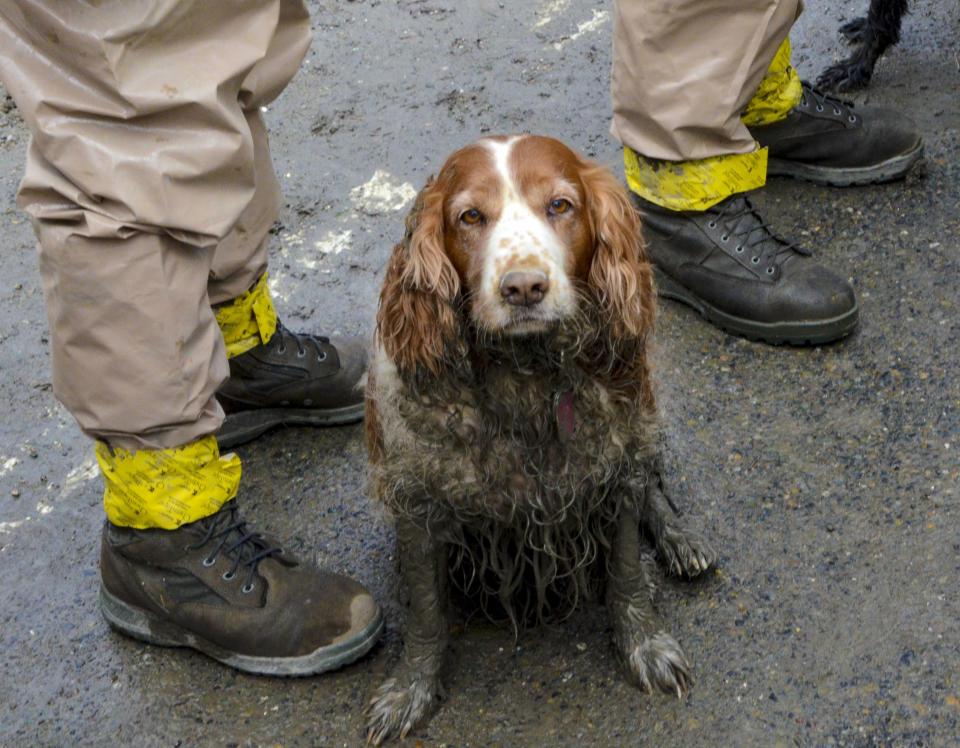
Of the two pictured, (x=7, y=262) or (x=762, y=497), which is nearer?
(x=762, y=497)

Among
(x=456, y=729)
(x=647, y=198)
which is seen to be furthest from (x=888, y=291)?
(x=456, y=729)

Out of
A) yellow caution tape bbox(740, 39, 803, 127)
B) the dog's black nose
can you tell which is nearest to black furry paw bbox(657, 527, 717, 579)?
the dog's black nose

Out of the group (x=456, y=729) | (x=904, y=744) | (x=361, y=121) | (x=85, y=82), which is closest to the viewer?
(x=85, y=82)

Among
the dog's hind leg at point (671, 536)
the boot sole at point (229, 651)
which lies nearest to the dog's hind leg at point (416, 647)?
the boot sole at point (229, 651)

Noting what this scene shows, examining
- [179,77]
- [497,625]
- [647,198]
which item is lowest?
[497,625]

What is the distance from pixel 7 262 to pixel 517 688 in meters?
2.51

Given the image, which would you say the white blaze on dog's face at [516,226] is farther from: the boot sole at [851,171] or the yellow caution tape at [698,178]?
the boot sole at [851,171]

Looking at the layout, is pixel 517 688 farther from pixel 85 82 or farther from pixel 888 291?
pixel 888 291

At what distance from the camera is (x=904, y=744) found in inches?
84.5

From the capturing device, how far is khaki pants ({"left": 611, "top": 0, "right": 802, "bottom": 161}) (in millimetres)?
3029

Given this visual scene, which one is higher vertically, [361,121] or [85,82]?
[85,82]

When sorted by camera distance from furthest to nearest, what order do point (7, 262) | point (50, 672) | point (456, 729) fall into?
point (7, 262) < point (50, 672) < point (456, 729)

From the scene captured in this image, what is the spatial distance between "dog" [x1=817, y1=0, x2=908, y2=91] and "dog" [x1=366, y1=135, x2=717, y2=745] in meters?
2.35

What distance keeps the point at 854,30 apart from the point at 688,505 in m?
2.63
